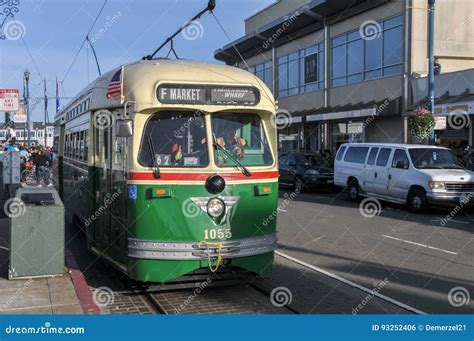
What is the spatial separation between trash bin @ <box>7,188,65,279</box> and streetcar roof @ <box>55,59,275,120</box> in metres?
1.65

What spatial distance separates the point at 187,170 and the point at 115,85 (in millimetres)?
1525

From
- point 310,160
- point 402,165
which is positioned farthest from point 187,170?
point 310,160

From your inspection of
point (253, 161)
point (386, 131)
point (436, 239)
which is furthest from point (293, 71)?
point (253, 161)

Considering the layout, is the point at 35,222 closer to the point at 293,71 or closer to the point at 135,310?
the point at 135,310

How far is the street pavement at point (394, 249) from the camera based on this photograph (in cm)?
741

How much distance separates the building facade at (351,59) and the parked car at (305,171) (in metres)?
4.39

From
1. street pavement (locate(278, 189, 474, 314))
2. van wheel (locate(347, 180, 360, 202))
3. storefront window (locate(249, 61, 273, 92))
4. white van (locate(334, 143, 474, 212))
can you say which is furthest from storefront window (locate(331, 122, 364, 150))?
street pavement (locate(278, 189, 474, 314))

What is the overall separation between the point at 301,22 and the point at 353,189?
1784 cm

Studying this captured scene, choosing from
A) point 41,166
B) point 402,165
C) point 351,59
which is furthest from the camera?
point 351,59

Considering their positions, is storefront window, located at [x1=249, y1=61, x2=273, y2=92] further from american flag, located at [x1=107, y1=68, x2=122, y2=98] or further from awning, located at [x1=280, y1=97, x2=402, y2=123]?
american flag, located at [x1=107, y1=68, x2=122, y2=98]

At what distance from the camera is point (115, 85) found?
7047 mm

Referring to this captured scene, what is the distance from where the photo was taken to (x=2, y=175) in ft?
58.9

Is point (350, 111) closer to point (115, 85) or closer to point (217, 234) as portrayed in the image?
point (115, 85)

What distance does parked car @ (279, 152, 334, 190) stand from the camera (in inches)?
866
